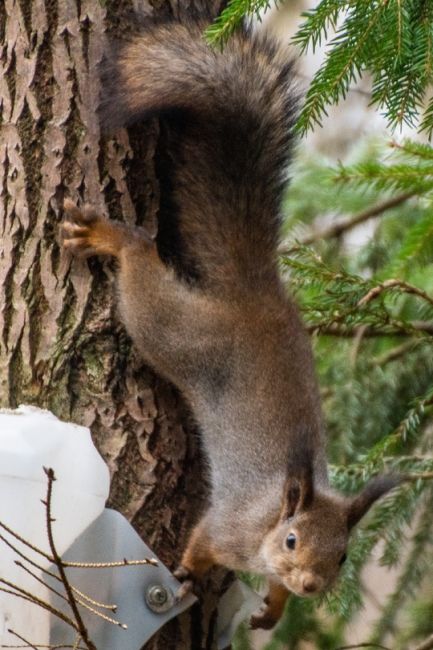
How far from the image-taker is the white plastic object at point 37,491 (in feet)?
5.77

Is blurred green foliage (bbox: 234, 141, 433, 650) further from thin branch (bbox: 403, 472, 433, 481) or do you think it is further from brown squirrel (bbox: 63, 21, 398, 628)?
brown squirrel (bbox: 63, 21, 398, 628)

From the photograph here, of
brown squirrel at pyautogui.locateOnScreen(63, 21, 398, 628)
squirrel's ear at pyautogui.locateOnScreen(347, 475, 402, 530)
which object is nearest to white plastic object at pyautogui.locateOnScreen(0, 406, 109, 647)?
brown squirrel at pyautogui.locateOnScreen(63, 21, 398, 628)

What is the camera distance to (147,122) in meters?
2.27

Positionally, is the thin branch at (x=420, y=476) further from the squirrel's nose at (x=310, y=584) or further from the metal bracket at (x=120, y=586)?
the metal bracket at (x=120, y=586)

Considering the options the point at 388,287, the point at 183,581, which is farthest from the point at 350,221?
the point at 183,581

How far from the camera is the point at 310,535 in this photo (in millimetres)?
2344

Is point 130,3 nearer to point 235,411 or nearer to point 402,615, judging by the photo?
point 235,411

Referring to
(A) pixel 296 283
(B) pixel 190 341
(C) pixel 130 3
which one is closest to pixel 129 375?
(B) pixel 190 341

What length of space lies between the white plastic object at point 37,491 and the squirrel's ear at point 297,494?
49cm

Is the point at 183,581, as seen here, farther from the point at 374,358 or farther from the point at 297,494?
the point at 374,358

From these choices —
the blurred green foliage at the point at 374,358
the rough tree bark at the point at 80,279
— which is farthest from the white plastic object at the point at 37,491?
the blurred green foliage at the point at 374,358

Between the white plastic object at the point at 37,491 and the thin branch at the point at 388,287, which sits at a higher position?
the thin branch at the point at 388,287

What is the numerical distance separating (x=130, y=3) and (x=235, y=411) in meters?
0.84

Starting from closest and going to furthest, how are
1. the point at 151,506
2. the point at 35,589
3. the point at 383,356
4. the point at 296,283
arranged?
the point at 35,589, the point at 151,506, the point at 296,283, the point at 383,356
